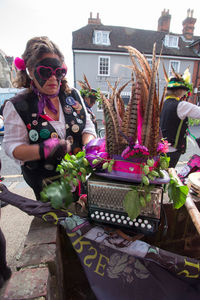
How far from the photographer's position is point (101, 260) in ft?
4.81

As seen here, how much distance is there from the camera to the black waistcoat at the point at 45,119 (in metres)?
1.45

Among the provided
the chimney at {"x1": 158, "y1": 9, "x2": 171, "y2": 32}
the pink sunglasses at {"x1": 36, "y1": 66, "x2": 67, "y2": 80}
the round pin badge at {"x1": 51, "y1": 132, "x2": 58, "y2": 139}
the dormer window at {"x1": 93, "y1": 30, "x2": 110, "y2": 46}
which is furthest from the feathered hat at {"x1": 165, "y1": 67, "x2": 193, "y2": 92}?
the chimney at {"x1": 158, "y1": 9, "x2": 171, "y2": 32}

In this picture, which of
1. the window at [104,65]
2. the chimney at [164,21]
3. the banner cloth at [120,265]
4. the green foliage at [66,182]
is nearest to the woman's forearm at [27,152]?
the green foliage at [66,182]

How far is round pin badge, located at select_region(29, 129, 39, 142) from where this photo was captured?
147cm

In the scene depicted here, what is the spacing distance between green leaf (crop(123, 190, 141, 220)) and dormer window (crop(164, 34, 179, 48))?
1958 cm

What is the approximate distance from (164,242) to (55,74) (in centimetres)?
201

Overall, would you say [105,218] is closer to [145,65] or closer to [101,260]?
[101,260]

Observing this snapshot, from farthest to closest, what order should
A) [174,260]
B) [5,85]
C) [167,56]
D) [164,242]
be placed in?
1. [5,85]
2. [167,56]
3. [164,242]
4. [174,260]

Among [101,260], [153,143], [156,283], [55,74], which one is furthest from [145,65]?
[156,283]

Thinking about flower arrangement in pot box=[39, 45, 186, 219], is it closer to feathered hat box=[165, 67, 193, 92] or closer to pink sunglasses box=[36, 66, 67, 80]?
pink sunglasses box=[36, 66, 67, 80]

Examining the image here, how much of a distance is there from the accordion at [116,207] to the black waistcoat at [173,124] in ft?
5.95

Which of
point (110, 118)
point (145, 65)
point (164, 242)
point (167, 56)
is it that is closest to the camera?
point (145, 65)

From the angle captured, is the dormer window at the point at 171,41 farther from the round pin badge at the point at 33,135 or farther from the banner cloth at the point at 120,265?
the banner cloth at the point at 120,265

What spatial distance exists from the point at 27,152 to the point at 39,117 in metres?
0.31
